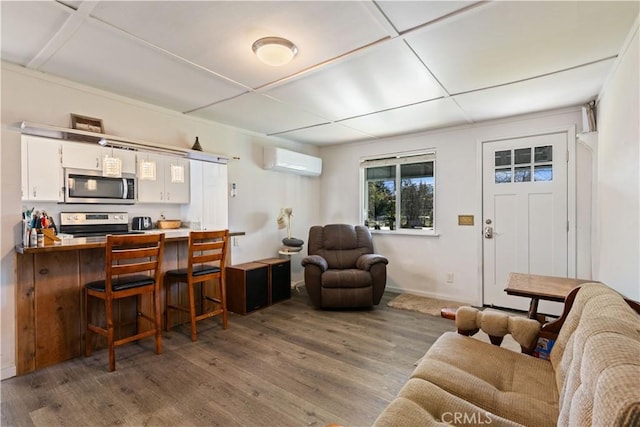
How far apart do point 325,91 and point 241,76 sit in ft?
2.48

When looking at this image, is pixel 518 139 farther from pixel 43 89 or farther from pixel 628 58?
pixel 43 89

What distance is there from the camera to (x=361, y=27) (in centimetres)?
183

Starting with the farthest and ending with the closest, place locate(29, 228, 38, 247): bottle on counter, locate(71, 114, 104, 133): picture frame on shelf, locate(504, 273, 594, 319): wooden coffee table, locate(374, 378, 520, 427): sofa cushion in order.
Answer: locate(71, 114, 104, 133): picture frame on shelf
locate(29, 228, 38, 247): bottle on counter
locate(504, 273, 594, 319): wooden coffee table
locate(374, 378, 520, 427): sofa cushion

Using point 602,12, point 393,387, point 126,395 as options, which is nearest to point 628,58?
point 602,12

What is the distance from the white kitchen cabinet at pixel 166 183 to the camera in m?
3.36

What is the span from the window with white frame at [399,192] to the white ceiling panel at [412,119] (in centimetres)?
47

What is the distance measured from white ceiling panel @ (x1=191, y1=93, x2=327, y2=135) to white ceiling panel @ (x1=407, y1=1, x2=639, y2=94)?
1.54 meters

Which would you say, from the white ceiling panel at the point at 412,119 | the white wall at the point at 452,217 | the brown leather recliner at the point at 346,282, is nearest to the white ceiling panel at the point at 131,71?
the white ceiling panel at the point at 412,119

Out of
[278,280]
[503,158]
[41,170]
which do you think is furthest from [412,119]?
[41,170]

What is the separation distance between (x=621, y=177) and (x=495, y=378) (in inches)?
67.5

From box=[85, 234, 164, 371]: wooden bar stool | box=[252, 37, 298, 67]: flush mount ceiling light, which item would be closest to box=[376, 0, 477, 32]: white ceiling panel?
box=[252, 37, 298, 67]: flush mount ceiling light

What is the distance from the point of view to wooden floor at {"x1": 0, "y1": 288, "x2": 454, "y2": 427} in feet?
5.90

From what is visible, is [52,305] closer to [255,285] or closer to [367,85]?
[255,285]

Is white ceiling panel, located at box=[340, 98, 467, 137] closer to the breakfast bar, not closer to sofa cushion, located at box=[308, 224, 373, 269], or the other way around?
sofa cushion, located at box=[308, 224, 373, 269]
